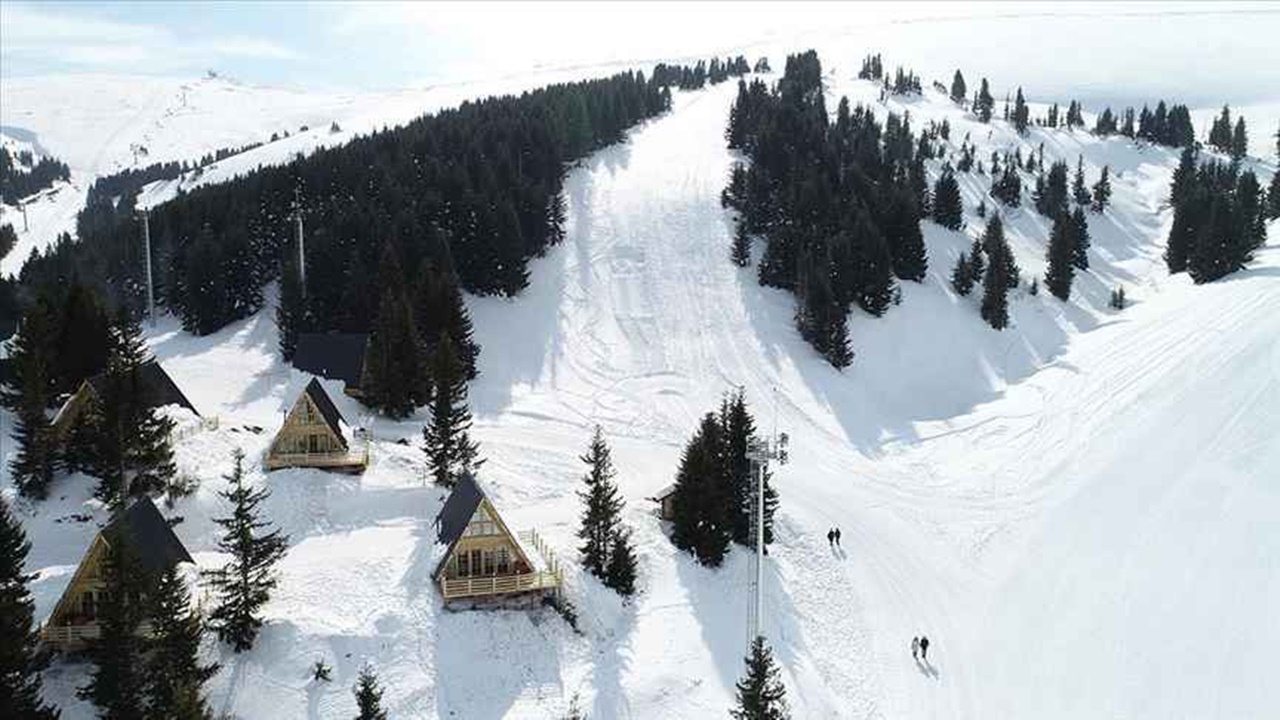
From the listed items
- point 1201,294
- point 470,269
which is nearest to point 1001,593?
point 470,269

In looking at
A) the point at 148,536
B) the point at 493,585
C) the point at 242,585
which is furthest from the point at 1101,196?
the point at 148,536

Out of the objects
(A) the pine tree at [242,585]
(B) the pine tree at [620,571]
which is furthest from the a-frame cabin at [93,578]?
(B) the pine tree at [620,571]

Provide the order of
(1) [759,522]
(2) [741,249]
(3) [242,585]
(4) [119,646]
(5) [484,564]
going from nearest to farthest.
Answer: (4) [119,646], (3) [242,585], (1) [759,522], (5) [484,564], (2) [741,249]

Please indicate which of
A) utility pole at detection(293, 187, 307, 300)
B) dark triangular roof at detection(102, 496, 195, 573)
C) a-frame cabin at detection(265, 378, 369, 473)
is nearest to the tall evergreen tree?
a-frame cabin at detection(265, 378, 369, 473)

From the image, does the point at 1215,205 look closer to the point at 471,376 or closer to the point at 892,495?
the point at 892,495

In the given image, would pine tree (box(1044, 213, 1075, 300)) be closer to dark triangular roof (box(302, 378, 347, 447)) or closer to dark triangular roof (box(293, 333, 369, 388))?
dark triangular roof (box(293, 333, 369, 388))

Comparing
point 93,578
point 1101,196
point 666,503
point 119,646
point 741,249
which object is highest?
point 119,646

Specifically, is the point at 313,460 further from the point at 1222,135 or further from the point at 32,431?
the point at 1222,135
